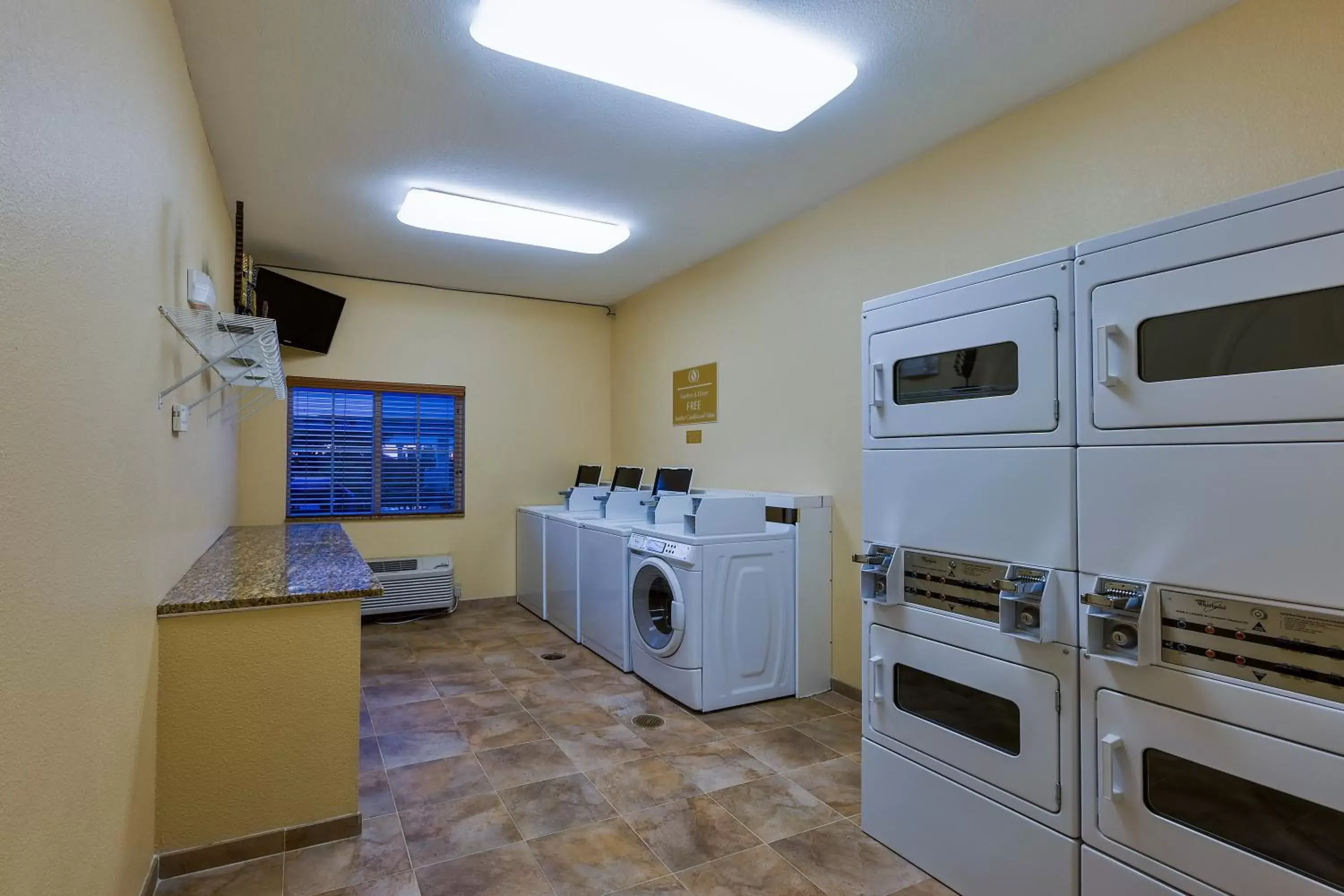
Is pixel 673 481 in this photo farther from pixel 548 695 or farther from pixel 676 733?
pixel 676 733

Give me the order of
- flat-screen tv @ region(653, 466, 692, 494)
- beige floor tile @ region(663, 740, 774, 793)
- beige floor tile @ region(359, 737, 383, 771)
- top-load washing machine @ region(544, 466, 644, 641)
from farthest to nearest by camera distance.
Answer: top-load washing machine @ region(544, 466, 644, 641)
flat-screen tv @ region(653, 466, 692, 494)
beige floor tile @ region(359, 737, 383, 771)
beige floor tile @ region(663, 740, 774, 793)

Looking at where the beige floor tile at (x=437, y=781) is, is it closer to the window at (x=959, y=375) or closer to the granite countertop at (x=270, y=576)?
the granite countertop at (x=270, y=576)

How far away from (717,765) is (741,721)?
524 mm

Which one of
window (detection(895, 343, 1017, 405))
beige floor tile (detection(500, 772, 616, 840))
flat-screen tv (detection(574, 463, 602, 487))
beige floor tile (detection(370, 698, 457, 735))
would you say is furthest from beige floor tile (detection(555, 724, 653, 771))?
flat-screen tv (detection(574, 463, 602, 487))

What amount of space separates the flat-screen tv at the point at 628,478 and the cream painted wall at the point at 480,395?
2.97 feet

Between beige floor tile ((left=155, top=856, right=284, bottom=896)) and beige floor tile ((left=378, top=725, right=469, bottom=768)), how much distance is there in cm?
77

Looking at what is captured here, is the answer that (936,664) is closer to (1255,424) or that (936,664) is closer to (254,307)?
(1255,424)

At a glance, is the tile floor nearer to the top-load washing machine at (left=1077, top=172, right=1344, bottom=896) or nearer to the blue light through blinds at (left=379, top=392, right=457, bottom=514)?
the top-load washing machine at (left=1077, top=172, right=1344, bottom=896)

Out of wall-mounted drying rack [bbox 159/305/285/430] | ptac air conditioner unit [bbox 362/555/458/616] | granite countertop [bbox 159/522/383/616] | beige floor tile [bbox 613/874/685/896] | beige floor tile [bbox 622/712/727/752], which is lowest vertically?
beige floor tile [bbox 622/712/727/752]

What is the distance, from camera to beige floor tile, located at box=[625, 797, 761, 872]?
7.54 feet

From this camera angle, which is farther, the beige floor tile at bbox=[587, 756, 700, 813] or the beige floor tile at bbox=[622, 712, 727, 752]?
the beige floor tile at bbox=[622, 712, 727, 752]

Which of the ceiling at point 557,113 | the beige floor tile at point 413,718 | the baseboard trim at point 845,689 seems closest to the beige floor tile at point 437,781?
the beige floor tile at point 413,718

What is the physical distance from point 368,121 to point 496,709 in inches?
115

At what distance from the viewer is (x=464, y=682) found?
4035mm
